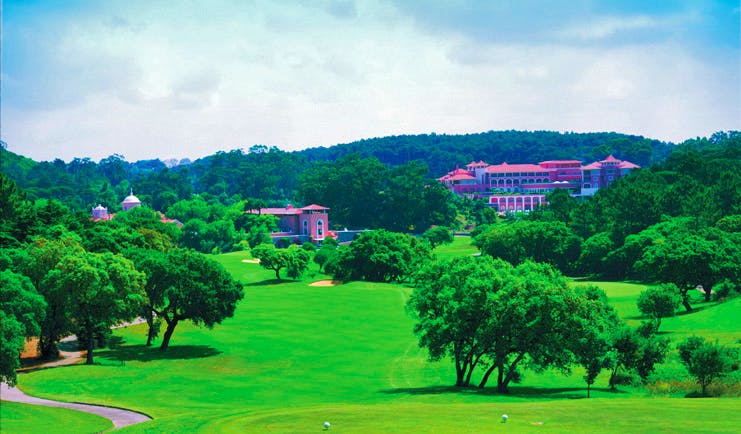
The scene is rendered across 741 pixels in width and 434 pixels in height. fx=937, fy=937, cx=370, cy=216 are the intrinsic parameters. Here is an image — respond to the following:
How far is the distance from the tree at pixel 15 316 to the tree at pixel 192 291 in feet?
33.7

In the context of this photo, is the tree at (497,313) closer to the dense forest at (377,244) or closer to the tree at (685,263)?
the dense forest at (377,244)

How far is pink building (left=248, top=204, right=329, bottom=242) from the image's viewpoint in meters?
177

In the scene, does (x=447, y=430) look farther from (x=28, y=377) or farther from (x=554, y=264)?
(x=554, y=264)

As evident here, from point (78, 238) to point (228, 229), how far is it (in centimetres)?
8225

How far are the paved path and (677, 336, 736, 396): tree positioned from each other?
1020 inches

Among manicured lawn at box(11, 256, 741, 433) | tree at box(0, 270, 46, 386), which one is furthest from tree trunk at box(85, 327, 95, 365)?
tree at box(0, 270, 46, 386)

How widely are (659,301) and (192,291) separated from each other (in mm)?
34899

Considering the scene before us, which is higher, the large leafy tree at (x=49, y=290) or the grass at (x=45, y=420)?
the large leafy tree at (x=49, y=290)

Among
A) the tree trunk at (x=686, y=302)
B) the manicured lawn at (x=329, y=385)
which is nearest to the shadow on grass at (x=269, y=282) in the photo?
the manicured lawn at (x=329, y=385)

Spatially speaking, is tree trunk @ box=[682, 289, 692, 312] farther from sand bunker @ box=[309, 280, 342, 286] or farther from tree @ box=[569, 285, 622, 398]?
sand bunker @ box=[309, 280, 342, 286]

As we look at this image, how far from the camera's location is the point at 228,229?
161000 mm

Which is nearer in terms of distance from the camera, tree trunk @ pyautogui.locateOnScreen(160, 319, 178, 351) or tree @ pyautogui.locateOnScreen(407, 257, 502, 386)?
tree @ pyautogui.locateOnScreen(407, 257, 502, 386)

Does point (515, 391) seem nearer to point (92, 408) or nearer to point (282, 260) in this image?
point (92, 408)

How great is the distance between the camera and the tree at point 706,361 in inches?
1761
